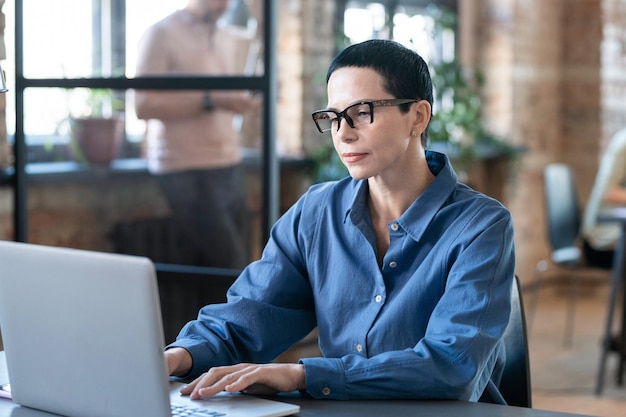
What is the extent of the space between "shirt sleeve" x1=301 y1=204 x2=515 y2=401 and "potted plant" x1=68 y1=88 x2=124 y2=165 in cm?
223

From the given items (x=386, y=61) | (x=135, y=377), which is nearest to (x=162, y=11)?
(x=386, y=61)

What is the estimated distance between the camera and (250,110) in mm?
3379

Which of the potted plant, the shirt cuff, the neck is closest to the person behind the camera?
the shirt cuff

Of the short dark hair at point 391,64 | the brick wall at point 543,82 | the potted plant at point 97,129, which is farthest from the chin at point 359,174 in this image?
the brick wall at point 543,82

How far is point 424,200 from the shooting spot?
5.82 ft

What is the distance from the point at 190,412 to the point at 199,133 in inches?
86.2

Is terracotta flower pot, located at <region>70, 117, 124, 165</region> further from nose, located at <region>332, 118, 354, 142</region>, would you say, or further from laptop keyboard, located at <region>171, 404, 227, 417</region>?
laptop keyboard, located at <region>171, 404, 227, 417</region>

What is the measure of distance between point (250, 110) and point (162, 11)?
1.62 feet

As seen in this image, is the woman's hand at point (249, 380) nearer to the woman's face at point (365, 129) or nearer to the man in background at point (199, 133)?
the woman's face at point (365, 129)

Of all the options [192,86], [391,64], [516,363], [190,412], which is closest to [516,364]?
[516,363]

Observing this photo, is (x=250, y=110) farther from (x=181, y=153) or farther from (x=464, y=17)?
(x=464, y=17)

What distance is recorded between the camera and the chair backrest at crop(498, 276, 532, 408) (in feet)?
6.14

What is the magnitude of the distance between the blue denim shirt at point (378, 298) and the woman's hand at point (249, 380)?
26 millimetres

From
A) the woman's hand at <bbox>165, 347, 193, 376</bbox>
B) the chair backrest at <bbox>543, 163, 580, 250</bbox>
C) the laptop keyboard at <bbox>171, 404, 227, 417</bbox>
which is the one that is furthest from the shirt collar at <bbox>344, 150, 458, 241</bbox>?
the chair backrest at <bbox>543, 163, 580, 250</bbox>
